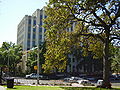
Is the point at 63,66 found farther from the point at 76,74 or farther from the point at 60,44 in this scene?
the point at 76,74

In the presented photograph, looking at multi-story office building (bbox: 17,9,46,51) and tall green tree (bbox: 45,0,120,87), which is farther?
multi-story office building (bbox: 17,9,46,51)

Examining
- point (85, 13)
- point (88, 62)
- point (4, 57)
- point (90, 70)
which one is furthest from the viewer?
point (90, 70)

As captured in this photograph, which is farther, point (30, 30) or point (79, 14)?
point (30, 30)

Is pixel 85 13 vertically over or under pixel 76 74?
over

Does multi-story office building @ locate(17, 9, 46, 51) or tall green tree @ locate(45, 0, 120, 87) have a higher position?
multi-story office building @ locate(17, 9, 46, 51)

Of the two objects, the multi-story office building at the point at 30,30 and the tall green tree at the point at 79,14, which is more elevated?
the multi-story office building at the point at 30,30

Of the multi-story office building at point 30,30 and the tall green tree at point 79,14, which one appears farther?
the multi-story office building at point 30,30

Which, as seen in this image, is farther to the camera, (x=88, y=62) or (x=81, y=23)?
(x=88, y=62)

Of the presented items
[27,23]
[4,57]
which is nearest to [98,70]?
[4,57]

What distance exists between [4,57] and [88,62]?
30.1 metres

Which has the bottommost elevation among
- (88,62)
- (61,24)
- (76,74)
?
(76,74)

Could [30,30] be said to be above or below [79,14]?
above

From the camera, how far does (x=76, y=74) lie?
240ft

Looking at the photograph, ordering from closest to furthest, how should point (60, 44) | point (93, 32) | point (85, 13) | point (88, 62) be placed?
point (60, 44), point (85, 13), point (93, 32), point (88, 62)
